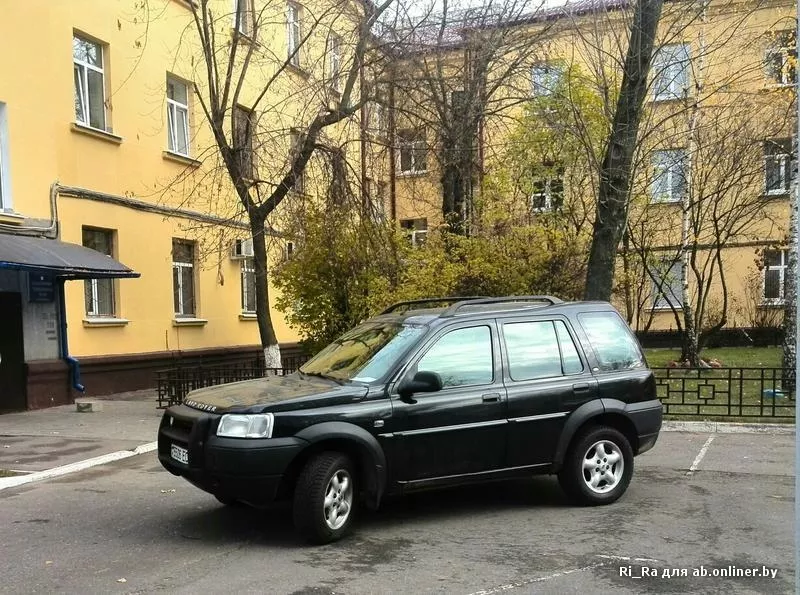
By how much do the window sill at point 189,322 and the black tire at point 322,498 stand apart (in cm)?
1237

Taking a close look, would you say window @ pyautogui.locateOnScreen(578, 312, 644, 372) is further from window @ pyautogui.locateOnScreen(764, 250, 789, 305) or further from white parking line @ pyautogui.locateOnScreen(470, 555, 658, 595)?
window @ pyautogui.locateOnScreen(764, 250, 789, 305)

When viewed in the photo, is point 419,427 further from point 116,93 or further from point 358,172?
point 116,93

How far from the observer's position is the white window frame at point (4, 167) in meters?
12.4

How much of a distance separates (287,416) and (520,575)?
195cm

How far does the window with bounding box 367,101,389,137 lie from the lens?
1365cm

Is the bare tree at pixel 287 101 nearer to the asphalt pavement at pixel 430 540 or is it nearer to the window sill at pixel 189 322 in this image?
the window sill at pixel 189 322

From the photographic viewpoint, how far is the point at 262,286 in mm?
12922

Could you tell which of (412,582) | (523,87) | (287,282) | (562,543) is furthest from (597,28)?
(412,582)

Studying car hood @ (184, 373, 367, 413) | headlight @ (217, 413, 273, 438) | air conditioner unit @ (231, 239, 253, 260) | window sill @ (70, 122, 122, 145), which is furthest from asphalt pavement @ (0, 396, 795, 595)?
air conditioner unit @ (231, 239, 253, 260)

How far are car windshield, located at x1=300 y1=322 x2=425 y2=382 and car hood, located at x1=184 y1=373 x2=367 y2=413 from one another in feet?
0.61

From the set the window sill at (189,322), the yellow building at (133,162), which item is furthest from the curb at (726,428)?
the window sill at (189,322)

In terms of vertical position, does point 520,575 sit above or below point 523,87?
below

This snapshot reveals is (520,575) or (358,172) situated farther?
(358,172)

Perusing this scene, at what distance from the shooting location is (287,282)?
13.3 meters
